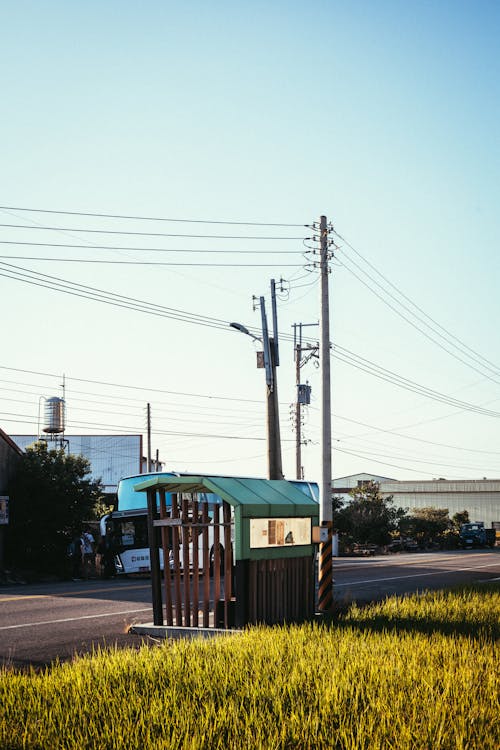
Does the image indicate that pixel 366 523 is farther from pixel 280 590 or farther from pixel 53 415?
pixel 280 590

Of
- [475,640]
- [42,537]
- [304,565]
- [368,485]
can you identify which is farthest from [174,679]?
[368,485]

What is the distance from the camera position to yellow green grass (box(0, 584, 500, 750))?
6.17 m

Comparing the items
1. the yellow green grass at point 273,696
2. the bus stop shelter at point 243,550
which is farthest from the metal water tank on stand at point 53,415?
the yellow green grass at point 273,696

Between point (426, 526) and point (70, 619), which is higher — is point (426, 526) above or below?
above

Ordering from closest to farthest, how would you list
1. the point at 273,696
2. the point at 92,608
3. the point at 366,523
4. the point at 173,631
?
the point at 273,696, the point at 173,631, the point at 92,608, the point at 366,523

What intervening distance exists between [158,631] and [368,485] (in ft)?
162

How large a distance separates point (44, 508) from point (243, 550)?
19553mm

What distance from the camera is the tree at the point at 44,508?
3030cm

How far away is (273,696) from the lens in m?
7.36

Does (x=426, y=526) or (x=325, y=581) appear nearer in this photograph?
(x=325, y=581)

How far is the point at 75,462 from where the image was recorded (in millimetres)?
32438

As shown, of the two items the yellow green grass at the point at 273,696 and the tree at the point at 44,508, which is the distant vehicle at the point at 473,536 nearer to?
the tree at the point at 44,508

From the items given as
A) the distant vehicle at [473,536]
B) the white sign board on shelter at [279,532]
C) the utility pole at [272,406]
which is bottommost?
the distant vehicle at [473,536]

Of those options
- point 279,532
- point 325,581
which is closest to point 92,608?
point 325,581
